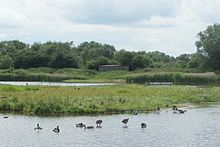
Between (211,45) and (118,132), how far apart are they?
326 feet

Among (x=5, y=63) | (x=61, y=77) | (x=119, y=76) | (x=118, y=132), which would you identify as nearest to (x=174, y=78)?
(x=119, y=76)

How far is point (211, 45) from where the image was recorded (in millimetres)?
131500

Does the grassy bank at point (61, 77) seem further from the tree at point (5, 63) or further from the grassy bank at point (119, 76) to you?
the tree at point (5, 63)

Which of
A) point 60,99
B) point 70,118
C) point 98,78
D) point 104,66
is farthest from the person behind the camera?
point 104,66

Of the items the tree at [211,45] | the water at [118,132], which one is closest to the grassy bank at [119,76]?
the tree at [211,45]

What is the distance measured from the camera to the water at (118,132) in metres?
31.7

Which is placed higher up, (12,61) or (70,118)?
(12,61)

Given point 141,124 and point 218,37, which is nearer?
point 141,124

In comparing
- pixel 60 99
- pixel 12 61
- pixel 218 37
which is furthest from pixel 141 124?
pixel 12 61

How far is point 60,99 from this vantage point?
161 ft

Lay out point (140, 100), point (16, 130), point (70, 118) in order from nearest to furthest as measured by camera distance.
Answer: point (16, 130) → point (70, 118) → point (140, 100)

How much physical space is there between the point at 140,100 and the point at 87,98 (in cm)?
537

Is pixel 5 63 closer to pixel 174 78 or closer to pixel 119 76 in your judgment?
pixel 119 76

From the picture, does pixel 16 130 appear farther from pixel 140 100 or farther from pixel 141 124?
pixel 140 100
